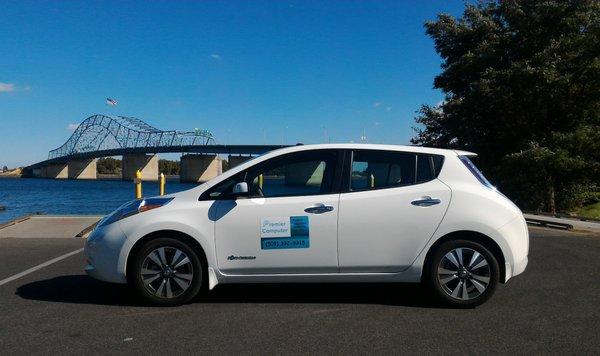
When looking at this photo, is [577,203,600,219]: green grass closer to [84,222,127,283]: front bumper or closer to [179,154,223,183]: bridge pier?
[84,222,127,283]: front bumper

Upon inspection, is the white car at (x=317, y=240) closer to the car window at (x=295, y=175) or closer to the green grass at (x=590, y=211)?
the car window at (x=295, y=175)

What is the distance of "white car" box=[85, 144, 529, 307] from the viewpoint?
5.11m

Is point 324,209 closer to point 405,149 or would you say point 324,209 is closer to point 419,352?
point 405,149

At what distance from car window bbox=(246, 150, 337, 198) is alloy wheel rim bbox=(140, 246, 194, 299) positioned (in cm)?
90

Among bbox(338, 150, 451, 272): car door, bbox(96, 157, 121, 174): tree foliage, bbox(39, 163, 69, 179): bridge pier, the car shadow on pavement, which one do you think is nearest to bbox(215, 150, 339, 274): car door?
bbox(338, 150, 451, 272): car door

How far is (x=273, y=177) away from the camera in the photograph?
17.6ft

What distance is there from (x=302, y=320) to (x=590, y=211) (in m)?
20.0

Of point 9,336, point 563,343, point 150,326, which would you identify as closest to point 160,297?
point 150,326

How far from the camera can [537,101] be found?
66.5ft

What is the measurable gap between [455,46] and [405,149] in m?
23.0

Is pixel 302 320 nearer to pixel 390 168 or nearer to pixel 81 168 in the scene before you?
pixel 390 168

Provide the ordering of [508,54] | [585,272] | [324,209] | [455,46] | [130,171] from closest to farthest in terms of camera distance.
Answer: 1. [324,209]
2. [585,272]
3. [508,54]
4. [455,46]
5. [130,171]

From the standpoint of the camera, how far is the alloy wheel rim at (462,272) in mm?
5145

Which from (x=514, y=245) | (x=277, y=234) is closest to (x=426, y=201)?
(x=514, y=245)
